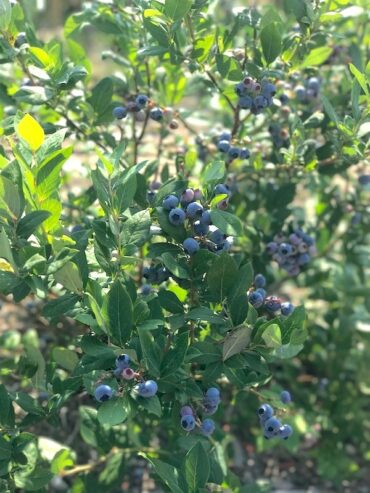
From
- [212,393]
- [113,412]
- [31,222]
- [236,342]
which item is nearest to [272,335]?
[236,342]

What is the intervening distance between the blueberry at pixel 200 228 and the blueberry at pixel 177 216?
35 mm

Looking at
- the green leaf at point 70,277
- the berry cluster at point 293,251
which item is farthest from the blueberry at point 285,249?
the green leaf at point 70,277

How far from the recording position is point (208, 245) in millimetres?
1534

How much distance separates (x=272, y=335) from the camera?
1.37 metres

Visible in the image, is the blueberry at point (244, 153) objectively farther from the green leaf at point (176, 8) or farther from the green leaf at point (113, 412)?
the green leaf at point (113, 412)

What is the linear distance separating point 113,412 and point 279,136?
105cm

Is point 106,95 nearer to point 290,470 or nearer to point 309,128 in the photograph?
point 309,128

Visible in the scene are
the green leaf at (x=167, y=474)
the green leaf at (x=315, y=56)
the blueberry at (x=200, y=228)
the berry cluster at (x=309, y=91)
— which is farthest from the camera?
the berry cluster at (x=309, y=91)

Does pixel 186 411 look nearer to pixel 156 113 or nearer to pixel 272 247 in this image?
pixel 272 247

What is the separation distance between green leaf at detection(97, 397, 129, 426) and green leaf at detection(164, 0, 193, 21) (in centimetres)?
84

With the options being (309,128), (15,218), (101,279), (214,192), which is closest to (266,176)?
(309,128)

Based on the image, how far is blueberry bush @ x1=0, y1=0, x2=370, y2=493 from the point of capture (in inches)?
55.4

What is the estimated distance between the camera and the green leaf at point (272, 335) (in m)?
1.36

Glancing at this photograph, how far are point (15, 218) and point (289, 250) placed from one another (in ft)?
2.78
